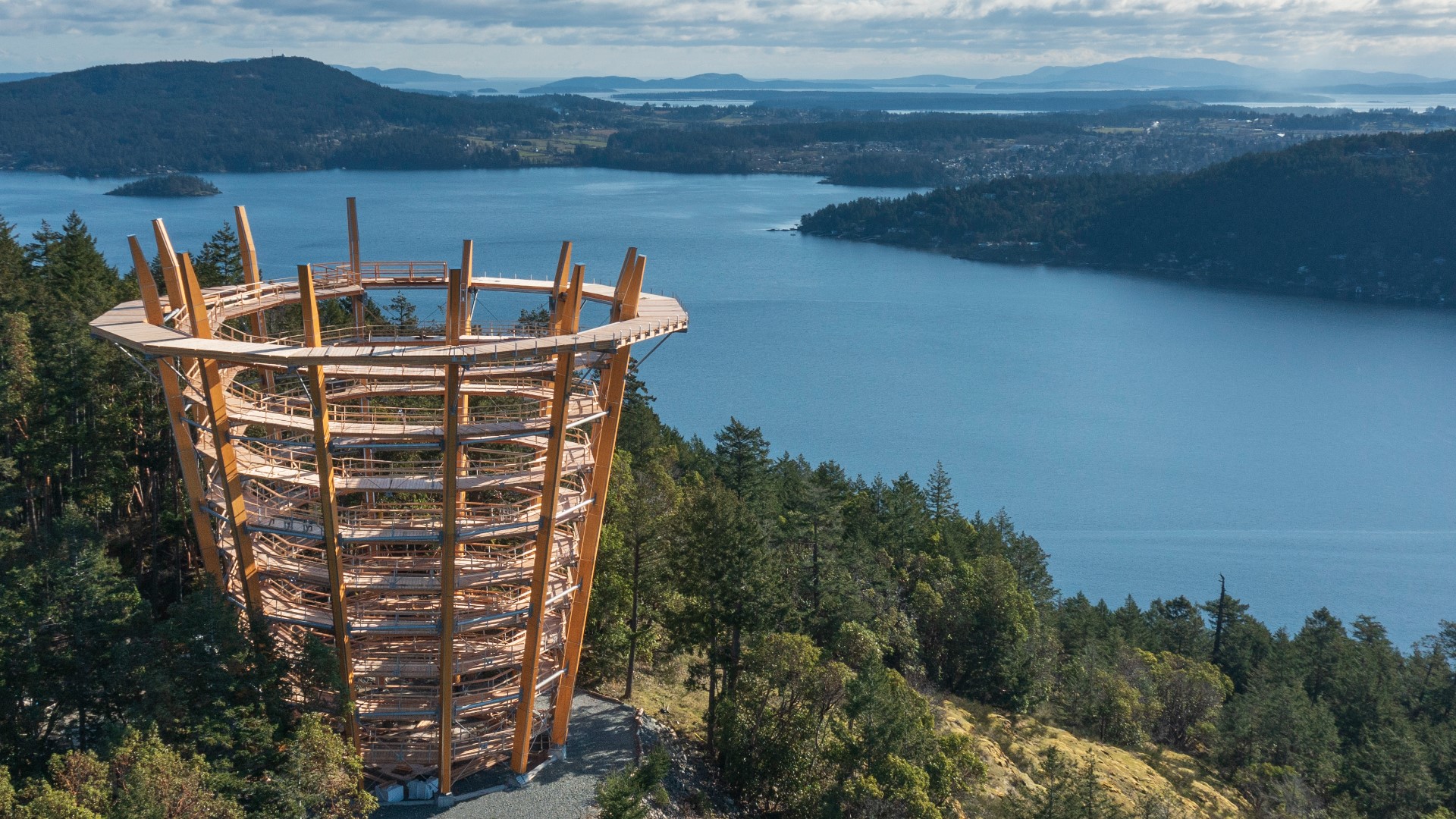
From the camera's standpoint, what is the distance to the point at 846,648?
37469 mm

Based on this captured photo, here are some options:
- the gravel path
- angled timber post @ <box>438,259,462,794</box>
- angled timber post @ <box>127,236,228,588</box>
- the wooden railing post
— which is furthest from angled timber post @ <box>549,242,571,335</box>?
the gravel path

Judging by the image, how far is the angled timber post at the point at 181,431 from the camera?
25.6m

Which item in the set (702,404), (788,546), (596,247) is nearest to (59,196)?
(596,247)

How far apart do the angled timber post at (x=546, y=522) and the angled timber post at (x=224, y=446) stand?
20.6ft

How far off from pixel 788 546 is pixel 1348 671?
36.7m

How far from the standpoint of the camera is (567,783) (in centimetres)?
2936

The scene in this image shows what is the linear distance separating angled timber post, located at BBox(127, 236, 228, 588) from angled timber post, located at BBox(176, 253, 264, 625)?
722 mm

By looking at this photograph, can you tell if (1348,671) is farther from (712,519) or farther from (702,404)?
(702,404)

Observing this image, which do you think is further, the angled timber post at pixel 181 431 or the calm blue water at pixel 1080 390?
the calm blue water at pixel 1080 390

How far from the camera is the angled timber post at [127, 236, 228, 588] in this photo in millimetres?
25594

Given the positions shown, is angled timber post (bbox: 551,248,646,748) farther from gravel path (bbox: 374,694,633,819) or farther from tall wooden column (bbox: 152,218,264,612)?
tall wooden column (bbox: 152,218,264,612)

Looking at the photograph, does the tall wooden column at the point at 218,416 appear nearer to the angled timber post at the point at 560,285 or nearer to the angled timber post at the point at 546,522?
the angled timber post at the point at 546,522

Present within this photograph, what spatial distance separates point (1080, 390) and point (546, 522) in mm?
103009

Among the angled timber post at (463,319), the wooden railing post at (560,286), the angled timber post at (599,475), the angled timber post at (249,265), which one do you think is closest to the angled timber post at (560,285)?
the wooden railing post at (560,286)
